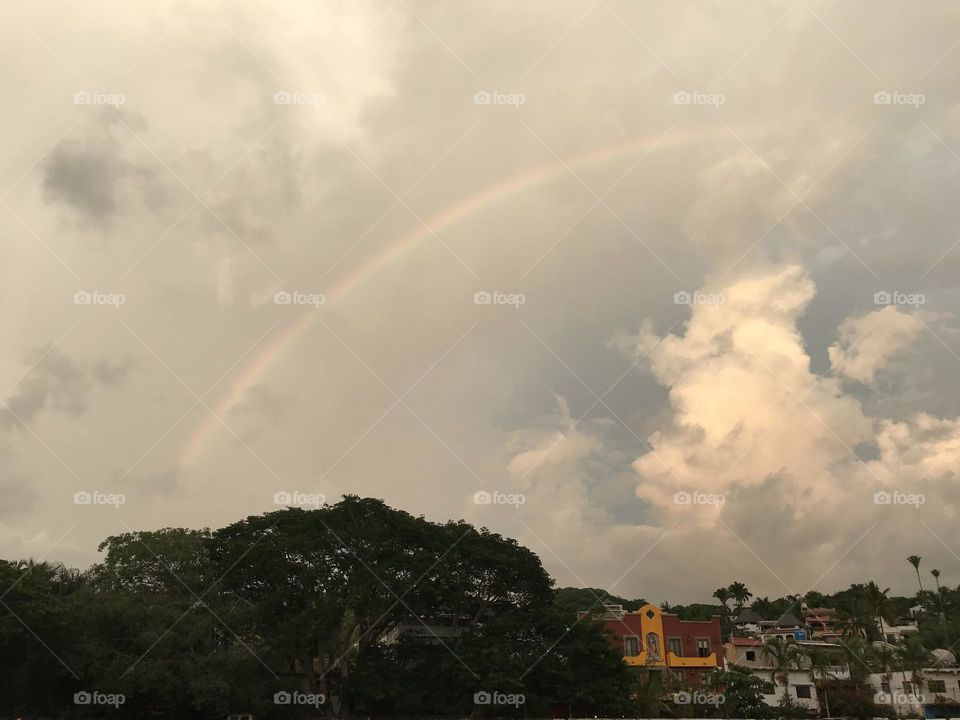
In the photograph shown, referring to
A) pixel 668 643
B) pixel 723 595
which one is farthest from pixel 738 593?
pixel 668 643

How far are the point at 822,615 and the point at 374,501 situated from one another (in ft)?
262

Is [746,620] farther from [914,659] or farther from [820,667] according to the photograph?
[820,667]

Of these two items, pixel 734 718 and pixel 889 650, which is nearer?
pixel 734 718

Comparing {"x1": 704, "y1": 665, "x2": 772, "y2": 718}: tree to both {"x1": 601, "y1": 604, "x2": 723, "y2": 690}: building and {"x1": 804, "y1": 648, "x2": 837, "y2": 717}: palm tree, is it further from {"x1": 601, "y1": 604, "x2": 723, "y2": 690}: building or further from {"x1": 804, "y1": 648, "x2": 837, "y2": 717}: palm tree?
{"x1": 601, "y1": 604, "x2": 723, "y2": 690}: building

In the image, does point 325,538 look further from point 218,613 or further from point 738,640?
point 738,640

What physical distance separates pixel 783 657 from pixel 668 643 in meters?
11.1

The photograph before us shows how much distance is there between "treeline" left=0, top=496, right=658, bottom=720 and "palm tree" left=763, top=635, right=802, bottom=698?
43.3 feet

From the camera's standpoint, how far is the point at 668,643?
225 feet

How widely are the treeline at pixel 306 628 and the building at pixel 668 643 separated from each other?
48.0 feet

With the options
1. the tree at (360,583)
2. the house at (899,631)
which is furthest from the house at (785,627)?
the tree at (360,583)

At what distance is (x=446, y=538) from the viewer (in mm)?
53094

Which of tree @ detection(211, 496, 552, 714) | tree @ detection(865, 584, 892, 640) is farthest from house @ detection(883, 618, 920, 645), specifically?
tree @ detection(211, 496, 552, 714)

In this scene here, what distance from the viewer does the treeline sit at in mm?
41875

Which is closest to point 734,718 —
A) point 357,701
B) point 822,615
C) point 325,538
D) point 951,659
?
point 951,659
